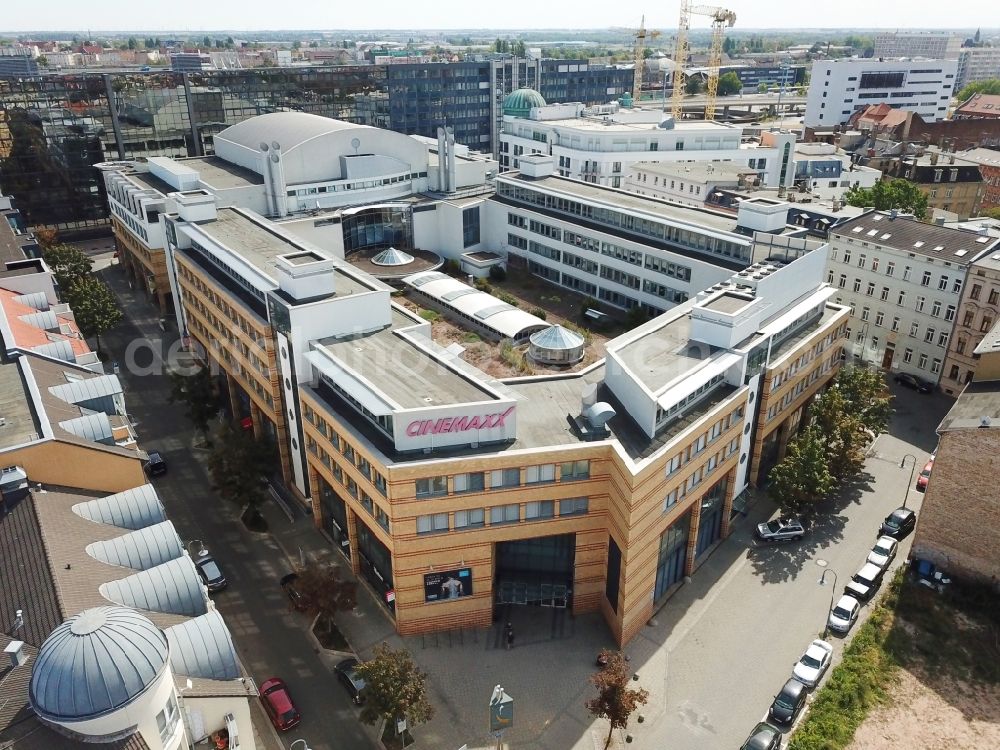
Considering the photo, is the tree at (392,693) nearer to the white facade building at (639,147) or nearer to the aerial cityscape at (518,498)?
the aerial cityscape at (518,498)

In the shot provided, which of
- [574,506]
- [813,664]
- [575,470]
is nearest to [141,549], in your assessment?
[575,470]

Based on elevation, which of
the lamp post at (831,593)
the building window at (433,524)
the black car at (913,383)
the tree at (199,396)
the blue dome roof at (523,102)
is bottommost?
the lamp post at (831,593)

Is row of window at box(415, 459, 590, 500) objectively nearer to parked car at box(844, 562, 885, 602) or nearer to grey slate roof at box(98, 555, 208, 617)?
grey slate roof at box(98, 555, 208, 617)

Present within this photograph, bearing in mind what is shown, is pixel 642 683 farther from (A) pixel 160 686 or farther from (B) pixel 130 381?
(B) pixel 130 381

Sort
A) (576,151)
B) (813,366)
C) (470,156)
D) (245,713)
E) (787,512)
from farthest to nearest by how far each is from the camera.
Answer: (576,151), (470,156), (813,366), (787,512), (245,713)

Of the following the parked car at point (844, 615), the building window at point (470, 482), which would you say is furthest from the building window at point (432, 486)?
the parked car at point (844, 615)

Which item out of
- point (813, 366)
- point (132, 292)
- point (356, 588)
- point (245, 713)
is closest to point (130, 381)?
point (132, 292)

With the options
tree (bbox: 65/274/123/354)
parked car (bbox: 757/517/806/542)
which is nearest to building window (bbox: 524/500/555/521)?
parked car (bbox: 757/517/806/542)
